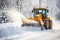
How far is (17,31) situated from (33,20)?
12.9 ft

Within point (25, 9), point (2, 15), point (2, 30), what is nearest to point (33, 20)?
point (2, 30)

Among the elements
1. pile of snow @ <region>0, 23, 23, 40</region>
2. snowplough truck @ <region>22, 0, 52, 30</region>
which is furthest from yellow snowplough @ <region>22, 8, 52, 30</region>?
pile of snow @ <region>0, 23, 23, 40</region>

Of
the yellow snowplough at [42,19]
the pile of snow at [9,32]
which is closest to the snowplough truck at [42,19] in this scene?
the yellow snowplough at [42,19]

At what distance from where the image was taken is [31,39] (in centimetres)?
1257

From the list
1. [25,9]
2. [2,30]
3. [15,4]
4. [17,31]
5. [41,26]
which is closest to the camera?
[2,30]

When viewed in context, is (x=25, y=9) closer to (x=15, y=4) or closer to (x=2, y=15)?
(x=15, y=4)

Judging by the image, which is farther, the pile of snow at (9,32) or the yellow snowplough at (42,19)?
the yellow snowplough at (42,19)

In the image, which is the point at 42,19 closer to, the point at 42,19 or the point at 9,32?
the point at 42,19

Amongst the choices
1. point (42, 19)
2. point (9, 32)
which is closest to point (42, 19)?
point (42, 19)

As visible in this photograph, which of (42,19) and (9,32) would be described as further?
(42,19)

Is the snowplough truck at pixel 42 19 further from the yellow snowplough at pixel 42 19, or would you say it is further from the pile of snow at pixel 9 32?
the pile of snow at pixel 9 32

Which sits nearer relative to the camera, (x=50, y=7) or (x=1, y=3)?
(x=1, y=3)

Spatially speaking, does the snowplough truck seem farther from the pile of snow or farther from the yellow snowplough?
the pile of snow

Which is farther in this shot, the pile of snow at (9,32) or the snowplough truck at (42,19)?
the snowplough truck at (42,19)
